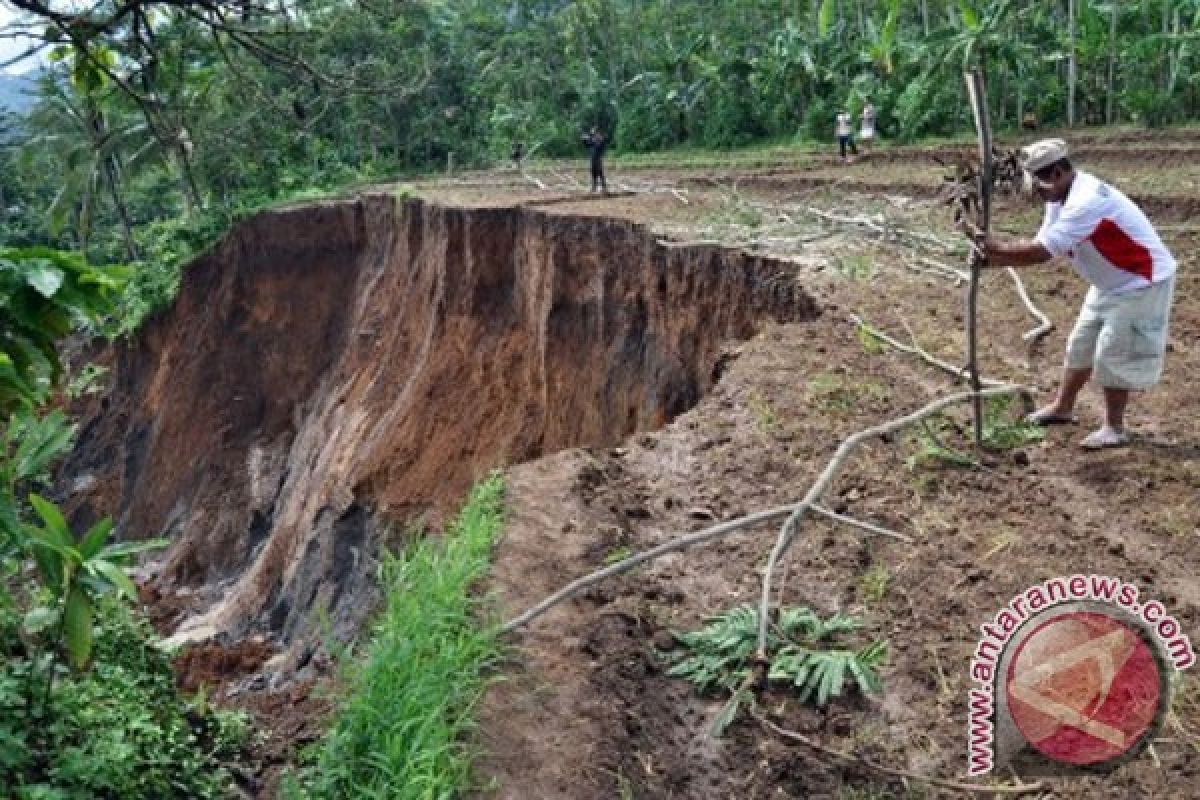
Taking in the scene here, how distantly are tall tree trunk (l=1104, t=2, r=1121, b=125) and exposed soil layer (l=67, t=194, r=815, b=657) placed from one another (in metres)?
11.2

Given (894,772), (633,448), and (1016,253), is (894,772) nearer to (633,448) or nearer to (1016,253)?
(1016,253)

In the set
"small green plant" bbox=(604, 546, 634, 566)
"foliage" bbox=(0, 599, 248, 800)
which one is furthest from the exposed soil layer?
"small green plant" bbox=(604, 546, 634, 566)

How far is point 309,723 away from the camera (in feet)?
18.4

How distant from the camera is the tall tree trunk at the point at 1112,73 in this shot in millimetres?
18328

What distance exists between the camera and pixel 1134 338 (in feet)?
16.8

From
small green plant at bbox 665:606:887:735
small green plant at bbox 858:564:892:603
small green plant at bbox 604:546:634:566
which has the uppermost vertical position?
small green plant at bbox 858:564:892:603

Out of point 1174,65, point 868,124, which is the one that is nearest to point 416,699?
point 1174,65

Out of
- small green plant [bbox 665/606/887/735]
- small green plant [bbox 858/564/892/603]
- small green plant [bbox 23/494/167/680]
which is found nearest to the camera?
small green plant [bbox 665/606/887/735]

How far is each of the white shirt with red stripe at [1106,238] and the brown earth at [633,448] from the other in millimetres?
868

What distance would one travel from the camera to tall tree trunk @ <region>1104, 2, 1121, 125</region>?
18.3 metres

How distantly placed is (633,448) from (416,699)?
2.75 metres

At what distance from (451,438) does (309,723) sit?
354 inches

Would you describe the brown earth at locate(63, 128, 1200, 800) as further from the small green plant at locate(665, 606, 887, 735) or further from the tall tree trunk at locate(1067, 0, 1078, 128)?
the tall tree trunk at locate(1067, 0, 1078, 128)

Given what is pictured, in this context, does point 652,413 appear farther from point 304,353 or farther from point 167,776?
point 304,353
